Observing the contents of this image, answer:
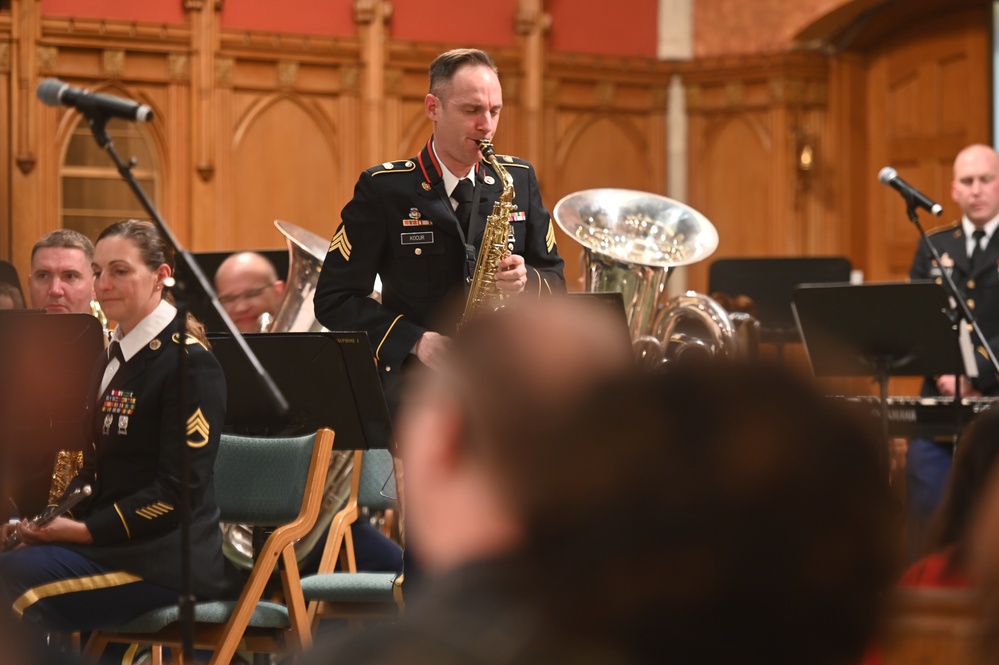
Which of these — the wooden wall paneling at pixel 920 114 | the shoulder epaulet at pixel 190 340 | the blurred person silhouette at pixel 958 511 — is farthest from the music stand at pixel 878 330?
the wooden wall paneling at pixel 920 114

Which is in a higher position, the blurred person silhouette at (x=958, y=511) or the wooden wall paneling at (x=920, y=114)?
the wooden wall paneling at (x=920, y=114)

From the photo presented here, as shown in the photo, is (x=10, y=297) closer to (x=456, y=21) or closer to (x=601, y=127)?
(x=456, y=21)

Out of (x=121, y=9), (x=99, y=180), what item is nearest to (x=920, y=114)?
(x=121, y=9)

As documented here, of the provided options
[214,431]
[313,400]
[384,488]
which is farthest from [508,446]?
[384,488]

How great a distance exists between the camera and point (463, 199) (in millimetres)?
3516

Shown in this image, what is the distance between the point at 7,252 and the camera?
8102 mm

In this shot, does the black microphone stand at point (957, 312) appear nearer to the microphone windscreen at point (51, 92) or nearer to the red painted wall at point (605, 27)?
the microphone windscreen at point (51, 92)

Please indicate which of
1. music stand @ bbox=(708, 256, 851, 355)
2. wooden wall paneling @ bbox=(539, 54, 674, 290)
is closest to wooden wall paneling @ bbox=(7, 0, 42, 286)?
wooden wall paneling @ bbox=(539, 54, 674, 290)

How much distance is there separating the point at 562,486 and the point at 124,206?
8230 mm

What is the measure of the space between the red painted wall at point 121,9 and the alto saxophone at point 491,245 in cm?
576

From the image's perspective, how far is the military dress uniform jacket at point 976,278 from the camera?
6098 mm

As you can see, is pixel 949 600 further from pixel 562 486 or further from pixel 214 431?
pixel 214 431

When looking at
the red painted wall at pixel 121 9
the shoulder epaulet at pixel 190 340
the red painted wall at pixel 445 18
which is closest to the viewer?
the shoulder epaulet at pixel 190 340

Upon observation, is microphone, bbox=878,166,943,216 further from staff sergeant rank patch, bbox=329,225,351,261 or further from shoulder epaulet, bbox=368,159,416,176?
staff sergeant rank patch, bbox=329,225,351,261
